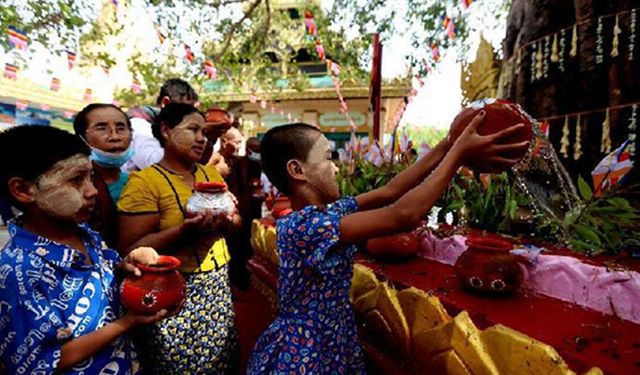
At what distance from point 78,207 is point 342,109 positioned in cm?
1359

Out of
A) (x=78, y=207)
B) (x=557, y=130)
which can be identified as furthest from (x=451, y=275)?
(x=557, y=130)

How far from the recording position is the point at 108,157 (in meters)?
2.03

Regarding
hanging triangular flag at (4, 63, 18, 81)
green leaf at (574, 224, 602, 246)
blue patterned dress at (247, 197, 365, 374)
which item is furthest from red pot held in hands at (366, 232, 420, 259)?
hanging triangular flag at (4, 63, 18, 81)

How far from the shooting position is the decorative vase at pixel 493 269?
4.75 feet

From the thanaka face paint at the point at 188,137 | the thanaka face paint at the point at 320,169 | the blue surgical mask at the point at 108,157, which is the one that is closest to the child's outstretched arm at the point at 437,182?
the thanaka face paint at the point at 320,169

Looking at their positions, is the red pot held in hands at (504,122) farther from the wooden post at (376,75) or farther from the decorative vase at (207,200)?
the wooden post at (376,75)

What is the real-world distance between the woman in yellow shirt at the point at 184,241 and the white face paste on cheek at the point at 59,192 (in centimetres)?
43

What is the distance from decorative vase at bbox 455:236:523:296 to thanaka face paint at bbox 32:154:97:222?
4.37ft

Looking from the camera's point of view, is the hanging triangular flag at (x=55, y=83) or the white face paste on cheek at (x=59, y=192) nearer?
the white face paste on cheek at (x=59, y=192)

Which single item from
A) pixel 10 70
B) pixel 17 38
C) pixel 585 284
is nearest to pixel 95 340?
pixel 585 284

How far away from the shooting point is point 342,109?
14.4 metres

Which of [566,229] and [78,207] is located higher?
[78,207]

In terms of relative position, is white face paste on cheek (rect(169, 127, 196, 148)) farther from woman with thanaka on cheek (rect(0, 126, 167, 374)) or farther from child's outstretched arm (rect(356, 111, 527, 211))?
child's outstretched arm (rect(356, 111, 527, 211))

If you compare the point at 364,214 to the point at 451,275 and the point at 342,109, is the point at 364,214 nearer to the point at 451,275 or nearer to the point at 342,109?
the point at 451,275
